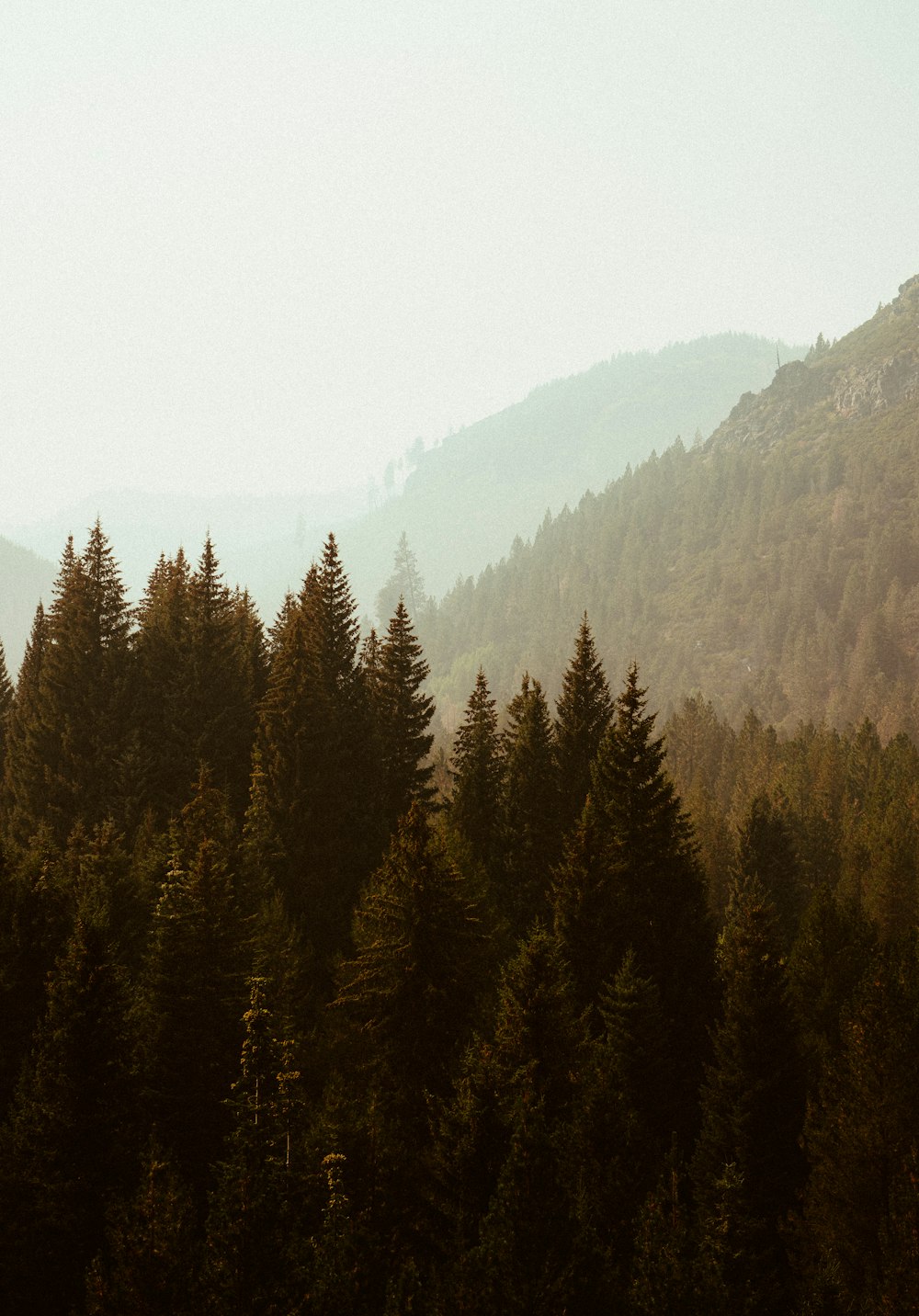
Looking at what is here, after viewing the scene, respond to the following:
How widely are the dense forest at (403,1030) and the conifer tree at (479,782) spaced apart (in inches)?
9.6

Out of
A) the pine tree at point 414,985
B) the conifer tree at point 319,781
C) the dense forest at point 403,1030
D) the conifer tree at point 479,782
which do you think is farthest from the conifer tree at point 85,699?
the pine tree at point 414,985

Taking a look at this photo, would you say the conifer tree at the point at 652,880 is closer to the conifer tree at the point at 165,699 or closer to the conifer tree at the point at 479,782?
the conifer tree at the point at 479,782

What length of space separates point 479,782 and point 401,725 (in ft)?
15.5

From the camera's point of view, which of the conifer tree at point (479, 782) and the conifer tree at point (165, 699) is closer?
the conifer tree at point (479, 782)

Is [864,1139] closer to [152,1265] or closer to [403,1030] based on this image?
[403,1030]

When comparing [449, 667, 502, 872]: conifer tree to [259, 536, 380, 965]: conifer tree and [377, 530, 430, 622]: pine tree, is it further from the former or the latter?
[377, 530, 430, 622]: pine tree

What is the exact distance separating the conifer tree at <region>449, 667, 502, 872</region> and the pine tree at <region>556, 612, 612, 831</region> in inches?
134

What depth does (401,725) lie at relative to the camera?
44625 mm

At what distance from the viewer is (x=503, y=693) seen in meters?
182

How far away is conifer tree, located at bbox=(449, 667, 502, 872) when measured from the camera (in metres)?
44.3

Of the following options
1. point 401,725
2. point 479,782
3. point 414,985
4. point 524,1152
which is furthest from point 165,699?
point 524,1152

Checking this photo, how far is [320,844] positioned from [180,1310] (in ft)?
78.1

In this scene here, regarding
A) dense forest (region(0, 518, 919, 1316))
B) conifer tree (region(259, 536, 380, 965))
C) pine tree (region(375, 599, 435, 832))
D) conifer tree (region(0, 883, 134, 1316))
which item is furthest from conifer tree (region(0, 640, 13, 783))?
conifer tree (region(0, 883, 134, 1316))

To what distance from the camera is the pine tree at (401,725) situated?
44.2 m
